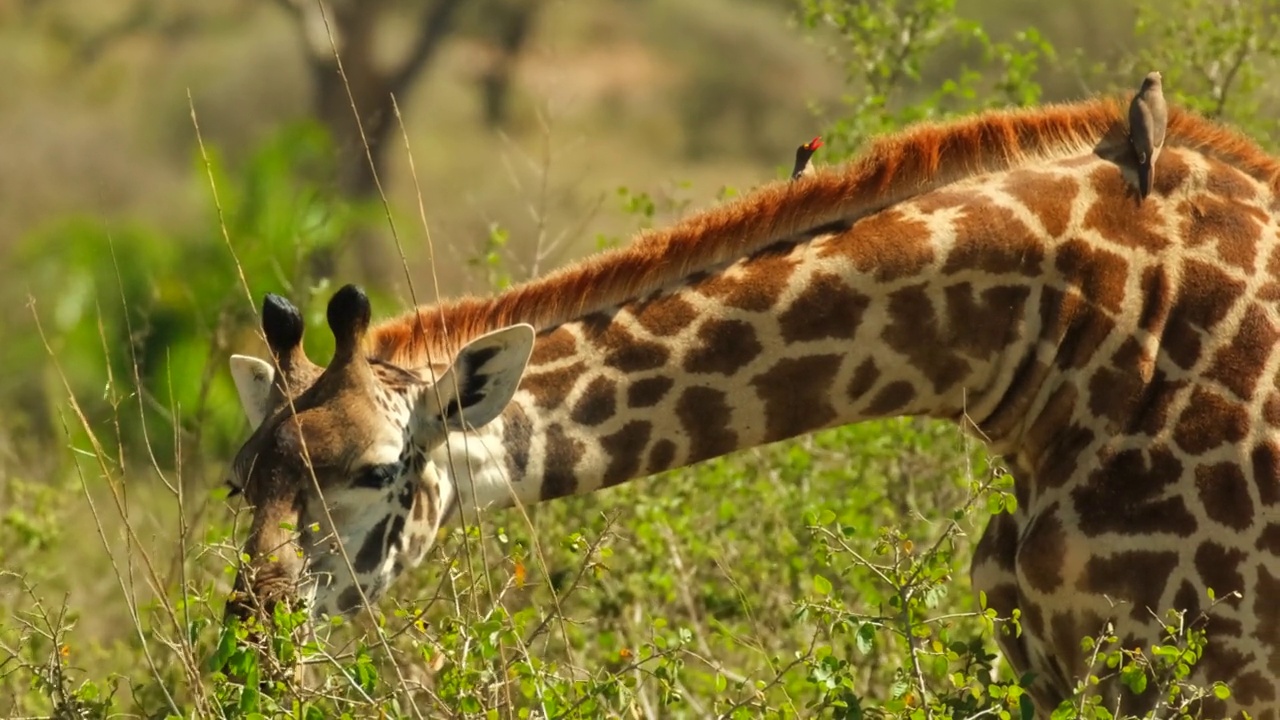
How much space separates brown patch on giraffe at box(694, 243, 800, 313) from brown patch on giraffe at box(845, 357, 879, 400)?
1.16 ft

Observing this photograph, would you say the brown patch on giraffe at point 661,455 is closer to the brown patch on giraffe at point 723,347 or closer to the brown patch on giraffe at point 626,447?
the brown patch on giraffe at point 626,447

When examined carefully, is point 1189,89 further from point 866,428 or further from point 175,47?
point 175,47

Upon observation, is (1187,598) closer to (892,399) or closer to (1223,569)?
(1223,569)

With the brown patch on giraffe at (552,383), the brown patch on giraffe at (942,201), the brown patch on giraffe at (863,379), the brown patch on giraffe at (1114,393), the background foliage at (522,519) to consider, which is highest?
the brown patch on giraffe at (942,201)

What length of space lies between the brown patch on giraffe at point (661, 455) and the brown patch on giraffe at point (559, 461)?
0.24 meters

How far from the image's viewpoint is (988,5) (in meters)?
39.3

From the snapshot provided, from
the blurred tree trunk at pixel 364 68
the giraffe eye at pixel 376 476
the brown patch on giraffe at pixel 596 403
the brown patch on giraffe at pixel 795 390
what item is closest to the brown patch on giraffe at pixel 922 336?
the brown patch on giraffe at pixel 795 390

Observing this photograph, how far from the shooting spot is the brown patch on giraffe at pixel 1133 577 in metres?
6.24

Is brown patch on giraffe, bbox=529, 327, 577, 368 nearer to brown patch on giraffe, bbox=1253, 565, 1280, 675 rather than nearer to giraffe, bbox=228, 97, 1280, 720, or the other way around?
giraffe, bbox=228, 97, 1280, 720

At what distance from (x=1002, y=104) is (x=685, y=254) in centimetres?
452

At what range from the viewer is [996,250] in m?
6.53

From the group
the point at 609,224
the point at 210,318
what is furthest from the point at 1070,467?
the point at 609,224

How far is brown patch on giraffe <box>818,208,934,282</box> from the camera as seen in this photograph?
652 cm

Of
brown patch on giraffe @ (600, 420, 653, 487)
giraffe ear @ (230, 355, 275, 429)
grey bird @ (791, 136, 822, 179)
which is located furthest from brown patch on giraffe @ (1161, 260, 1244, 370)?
giraffe ear @ (230, 355, 275, 429)
